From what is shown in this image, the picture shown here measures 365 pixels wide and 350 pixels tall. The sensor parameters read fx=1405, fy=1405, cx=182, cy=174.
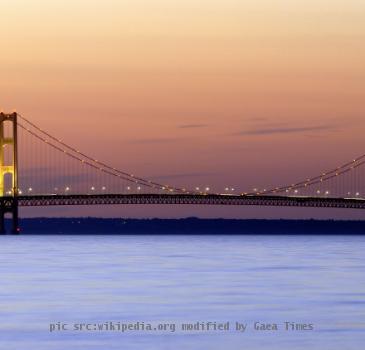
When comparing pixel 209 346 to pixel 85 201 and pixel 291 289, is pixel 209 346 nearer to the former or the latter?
pixel 291 289

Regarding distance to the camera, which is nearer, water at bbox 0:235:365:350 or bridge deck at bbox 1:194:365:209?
water at bbox 0:235:365:350

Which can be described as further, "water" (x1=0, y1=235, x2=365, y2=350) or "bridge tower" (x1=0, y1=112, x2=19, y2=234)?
"bridge tower" (x1=0, y1=112, x2=19, y2=234)

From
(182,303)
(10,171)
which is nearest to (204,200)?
(10,171)

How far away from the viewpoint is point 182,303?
30.2m

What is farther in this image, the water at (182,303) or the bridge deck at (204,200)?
the bridge deck at (204,200)

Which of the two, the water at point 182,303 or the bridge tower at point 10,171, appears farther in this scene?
the bridge tower at point 10,171

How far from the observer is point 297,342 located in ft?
74.9

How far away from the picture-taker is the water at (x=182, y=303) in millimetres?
23328

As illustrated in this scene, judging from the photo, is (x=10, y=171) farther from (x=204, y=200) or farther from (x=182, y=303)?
(x=182, y=303)

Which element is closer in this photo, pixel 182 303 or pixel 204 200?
pixel 182 303

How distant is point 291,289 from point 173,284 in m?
3.38

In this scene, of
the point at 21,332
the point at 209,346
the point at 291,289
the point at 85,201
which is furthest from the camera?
the point at 85,201

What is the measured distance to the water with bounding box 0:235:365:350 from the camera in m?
23.3

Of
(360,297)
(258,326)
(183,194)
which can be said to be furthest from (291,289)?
(183,194)
